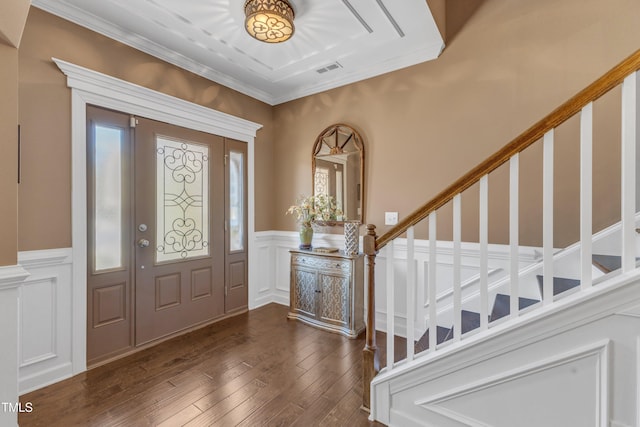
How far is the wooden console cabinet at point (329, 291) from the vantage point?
286 cm

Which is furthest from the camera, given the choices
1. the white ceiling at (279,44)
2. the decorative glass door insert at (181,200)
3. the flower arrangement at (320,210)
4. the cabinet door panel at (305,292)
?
the flower arrangement at (320,210)

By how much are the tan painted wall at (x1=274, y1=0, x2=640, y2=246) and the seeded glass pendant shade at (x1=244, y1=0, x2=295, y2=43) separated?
120 centimetres

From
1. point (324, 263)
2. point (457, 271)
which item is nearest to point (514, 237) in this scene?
point (457, 271)

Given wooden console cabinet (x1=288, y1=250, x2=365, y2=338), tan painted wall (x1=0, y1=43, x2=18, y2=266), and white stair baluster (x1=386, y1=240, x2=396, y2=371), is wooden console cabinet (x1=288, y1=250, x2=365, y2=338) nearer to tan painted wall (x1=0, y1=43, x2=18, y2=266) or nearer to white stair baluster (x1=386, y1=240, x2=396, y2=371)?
white stair baluster (x1=386, y1=240, x2=396, y2=371)

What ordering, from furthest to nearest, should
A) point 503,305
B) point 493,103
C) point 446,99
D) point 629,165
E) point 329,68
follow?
1. point 329,68
2. point 446,99
3. point 493,103
4. point 503,305
5. point 629,165

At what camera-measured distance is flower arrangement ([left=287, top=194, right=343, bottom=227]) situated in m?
3.29

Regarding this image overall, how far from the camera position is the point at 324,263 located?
3031mm

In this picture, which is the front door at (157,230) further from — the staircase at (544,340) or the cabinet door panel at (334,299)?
the staircase at (544,340)

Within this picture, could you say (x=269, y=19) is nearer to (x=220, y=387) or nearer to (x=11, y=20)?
(x=11, y=20)

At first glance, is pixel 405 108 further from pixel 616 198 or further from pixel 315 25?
pixel 616 198

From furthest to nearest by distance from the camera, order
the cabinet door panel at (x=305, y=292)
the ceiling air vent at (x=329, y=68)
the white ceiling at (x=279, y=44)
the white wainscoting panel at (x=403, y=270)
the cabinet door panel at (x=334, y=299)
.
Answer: the cabinet door panel at (x=305, y=292) → the ceiling air vent at (x=329, y=68) → the cabinet door panel at (x=334, y=299) → the white wainscoting panel at (x=403, y=270) → the white ceiling at (x=279, y=44)

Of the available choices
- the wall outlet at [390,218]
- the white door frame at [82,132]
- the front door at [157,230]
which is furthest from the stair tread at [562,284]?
the white door frame at [82,132]

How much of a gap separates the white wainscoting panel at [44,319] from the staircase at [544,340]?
2265 mm

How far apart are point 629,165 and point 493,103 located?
5.26ft
